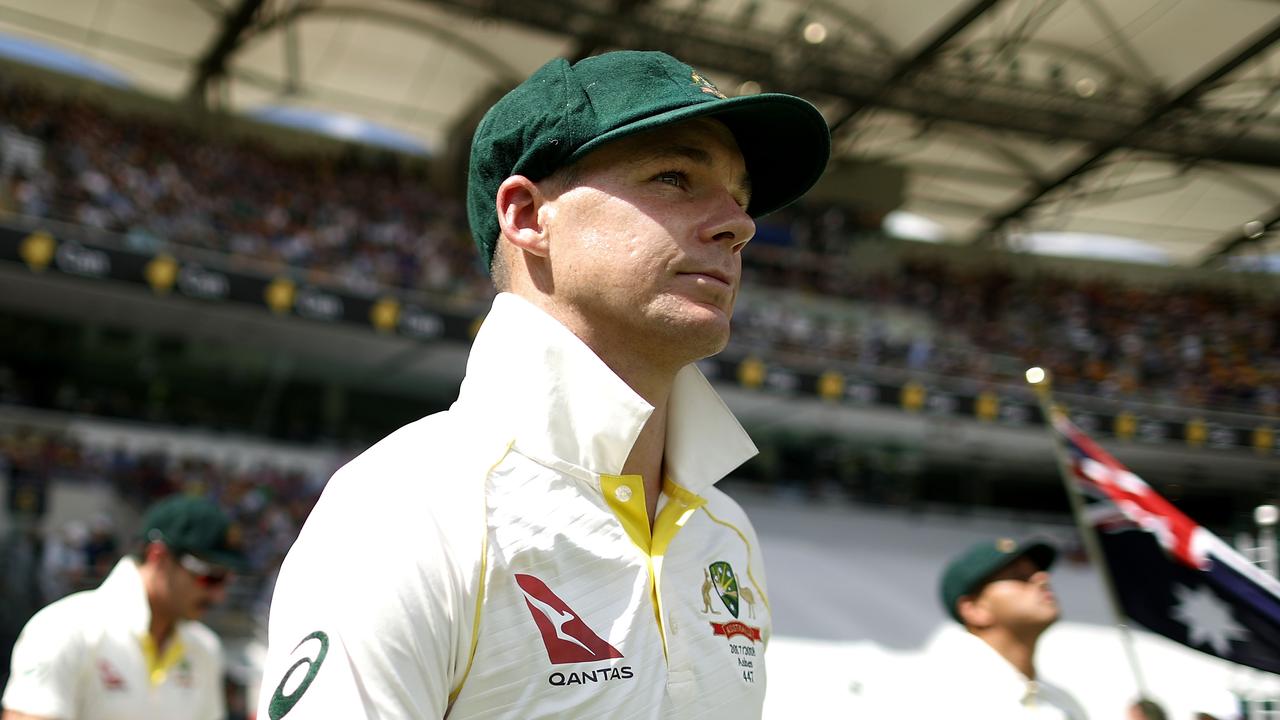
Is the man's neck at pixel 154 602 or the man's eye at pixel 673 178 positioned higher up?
the man's eye at pixel 673 178

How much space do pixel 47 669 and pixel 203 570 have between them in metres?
0.87

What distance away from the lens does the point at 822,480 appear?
23.5m

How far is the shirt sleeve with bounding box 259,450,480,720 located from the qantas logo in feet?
0.26

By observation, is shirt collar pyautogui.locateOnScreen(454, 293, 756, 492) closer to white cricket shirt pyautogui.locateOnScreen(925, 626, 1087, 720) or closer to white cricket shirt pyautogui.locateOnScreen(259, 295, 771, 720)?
white cricket shirt pyautogui.locateOnScreen(259, 295, 771, 720)

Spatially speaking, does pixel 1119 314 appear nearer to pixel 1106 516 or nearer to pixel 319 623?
pixel 1106 516

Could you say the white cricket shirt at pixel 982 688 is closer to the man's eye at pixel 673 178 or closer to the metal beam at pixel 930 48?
the man's eye at pixel 673 178

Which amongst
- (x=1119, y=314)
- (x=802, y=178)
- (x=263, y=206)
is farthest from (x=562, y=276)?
(x=1119, y=314)

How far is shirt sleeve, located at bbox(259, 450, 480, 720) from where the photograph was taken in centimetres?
113

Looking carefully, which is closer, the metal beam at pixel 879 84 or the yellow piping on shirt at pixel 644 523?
the yellow piping on shirt at pixel 644 523

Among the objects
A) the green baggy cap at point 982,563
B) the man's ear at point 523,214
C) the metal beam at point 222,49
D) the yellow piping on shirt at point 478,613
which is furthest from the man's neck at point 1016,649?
the metal beam at point 222,49

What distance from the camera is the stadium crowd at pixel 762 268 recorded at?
61.3 feet

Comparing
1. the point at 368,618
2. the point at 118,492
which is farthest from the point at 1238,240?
the point at 368,618

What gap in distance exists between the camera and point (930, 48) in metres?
21.6

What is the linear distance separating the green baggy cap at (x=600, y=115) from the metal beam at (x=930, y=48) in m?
20.0
